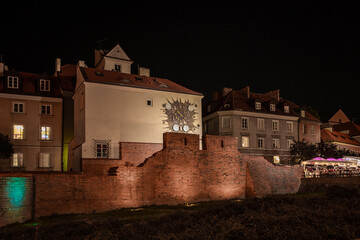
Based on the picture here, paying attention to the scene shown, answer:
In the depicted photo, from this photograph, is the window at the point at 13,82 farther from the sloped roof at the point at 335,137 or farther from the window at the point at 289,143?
the sloped roof at the point at 335,137

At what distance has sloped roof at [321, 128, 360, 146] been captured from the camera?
56.0 m

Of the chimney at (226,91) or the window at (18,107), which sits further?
the chimney at (226,91)

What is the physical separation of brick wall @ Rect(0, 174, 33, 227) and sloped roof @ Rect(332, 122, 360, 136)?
5826 cm

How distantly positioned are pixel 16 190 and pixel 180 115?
1607cm

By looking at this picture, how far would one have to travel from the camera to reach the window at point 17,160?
32.2m

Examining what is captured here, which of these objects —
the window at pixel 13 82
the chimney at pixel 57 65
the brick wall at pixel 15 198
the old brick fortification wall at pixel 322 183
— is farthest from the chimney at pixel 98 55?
the old brick fortification wall at pixel 322 183

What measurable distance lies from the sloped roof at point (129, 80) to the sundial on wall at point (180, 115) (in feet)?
3.89

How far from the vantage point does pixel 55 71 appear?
39969 millimetres

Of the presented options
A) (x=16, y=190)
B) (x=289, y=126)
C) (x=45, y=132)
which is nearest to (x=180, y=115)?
(x=45, y=132)

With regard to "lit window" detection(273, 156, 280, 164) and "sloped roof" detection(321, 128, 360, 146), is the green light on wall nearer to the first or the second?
"lit window" detection(273, 156, 280, 164)

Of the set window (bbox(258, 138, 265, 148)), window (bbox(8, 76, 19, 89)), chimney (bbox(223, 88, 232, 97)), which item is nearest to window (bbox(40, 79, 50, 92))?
window (bbox(8, 76, 19, 89))

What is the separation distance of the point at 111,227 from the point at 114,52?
2538 centimetres

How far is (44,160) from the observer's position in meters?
33.5

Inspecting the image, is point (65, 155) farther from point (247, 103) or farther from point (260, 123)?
point (260, 123)
